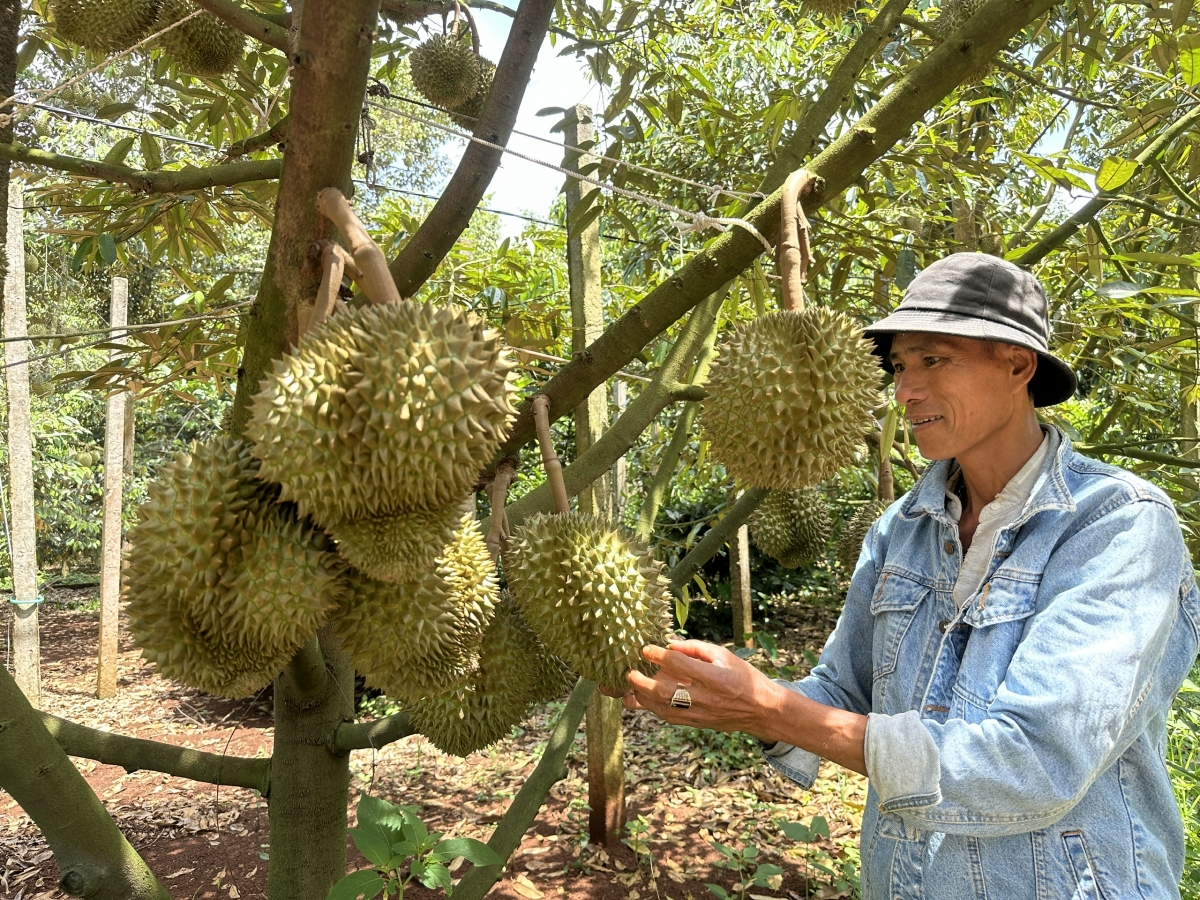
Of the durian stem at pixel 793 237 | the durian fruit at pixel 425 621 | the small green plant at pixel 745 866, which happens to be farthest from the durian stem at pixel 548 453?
the small green plant at pixel 745 866

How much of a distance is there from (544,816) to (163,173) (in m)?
3.41

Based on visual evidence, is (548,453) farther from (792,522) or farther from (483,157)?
(792,522)

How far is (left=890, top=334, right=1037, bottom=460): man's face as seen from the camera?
1.52 meters

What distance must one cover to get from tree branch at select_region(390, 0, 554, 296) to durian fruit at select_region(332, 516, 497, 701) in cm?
50

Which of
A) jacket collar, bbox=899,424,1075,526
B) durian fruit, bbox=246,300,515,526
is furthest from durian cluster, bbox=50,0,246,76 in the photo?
jacket collar, bbox=899,424,1075,526

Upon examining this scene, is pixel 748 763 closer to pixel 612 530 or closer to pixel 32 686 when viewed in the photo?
pixel 612 530

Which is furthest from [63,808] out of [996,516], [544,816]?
[544,816]

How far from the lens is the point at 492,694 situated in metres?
1.36

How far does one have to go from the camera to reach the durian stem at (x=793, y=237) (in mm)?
1236

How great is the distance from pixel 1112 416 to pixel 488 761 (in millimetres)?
3719

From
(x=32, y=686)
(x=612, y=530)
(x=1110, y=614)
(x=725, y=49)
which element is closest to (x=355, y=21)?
(x=612, y=530)

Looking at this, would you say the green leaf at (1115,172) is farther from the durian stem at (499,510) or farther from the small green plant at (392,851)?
the small green plant at (392,851)

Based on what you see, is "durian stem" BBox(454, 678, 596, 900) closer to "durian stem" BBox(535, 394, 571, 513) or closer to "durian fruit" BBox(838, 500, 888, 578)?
"durian stem" BBox(535, 394, 571, 513)

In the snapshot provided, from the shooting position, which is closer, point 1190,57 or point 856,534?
point 1190,57
